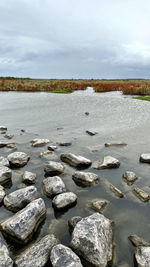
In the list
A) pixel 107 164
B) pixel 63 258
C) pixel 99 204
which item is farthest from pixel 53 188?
pixel 107 164

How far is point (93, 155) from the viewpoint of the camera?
8898 millimetres

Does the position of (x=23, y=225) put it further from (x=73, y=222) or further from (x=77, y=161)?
(x=77, y=161)

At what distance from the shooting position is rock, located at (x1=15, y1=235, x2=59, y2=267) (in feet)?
11.9

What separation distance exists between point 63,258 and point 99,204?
83.5 inches

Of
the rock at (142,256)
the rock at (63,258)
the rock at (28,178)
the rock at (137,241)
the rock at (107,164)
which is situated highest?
the rock at (107,164)

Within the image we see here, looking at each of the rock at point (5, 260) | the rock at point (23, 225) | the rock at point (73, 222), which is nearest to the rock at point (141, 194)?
the rock at point (73, 222)

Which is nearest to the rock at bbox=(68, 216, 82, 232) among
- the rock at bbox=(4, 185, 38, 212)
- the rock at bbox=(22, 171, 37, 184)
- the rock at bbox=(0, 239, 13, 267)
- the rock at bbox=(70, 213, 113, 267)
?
the rock at bbox=(70, 213, 113, 267)

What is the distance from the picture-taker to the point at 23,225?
4.33 meters

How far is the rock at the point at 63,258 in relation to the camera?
11.2 feet

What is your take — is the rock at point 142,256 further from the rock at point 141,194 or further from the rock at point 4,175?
the rock at point 4,175

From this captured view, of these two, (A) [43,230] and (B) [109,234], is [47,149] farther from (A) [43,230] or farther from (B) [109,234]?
(B) [109,234]

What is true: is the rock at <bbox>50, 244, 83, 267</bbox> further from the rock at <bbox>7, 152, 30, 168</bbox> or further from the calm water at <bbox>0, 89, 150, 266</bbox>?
the rock at <bbox>7, 152, 30, 168</bbox>

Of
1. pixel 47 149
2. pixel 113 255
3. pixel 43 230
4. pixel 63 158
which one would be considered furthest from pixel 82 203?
pixel 47 149

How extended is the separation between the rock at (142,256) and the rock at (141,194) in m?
1.90
